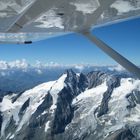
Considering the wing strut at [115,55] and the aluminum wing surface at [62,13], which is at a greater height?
the aluminum wing surface at [62,13]

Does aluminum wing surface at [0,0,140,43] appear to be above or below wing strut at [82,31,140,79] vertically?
above

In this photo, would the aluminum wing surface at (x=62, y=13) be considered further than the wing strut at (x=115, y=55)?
No

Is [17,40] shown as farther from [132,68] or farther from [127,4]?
[127,4]

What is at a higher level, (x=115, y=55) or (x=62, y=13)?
(x=62, y=13)

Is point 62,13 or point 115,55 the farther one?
point 115,55
